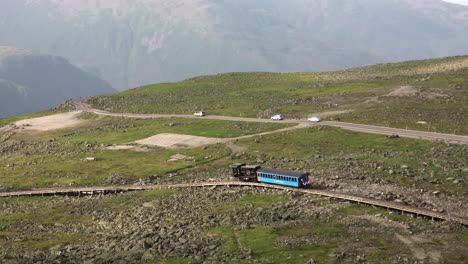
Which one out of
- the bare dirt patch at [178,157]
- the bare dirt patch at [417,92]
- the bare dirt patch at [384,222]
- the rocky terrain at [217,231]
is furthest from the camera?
the bare dirt patch at [417,92]

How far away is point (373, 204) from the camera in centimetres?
8219

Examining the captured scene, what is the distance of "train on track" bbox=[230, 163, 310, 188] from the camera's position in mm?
93125

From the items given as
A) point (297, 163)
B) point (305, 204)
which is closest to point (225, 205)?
point (305, 204)

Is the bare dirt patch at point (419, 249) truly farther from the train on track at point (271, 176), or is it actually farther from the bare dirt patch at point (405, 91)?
the bare dirt patch at point (405, 91)

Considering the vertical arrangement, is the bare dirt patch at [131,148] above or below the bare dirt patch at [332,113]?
below

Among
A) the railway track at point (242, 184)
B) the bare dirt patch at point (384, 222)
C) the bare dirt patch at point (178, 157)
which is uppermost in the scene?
the bare dirt patch at point (178, 157)

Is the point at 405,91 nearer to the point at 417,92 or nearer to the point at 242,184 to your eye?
the point at 417,92

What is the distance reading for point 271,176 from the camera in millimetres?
97688

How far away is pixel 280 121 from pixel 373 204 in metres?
81.4

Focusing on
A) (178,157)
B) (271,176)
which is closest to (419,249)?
(271,176)

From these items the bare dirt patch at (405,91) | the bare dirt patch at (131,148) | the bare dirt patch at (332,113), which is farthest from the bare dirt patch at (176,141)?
the bare dirt patch at (405,91)

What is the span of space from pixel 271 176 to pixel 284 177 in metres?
3.45

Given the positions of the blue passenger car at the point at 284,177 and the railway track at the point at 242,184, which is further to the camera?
the blue passenger car at the point at 284,177

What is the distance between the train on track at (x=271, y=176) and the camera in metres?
93.1
